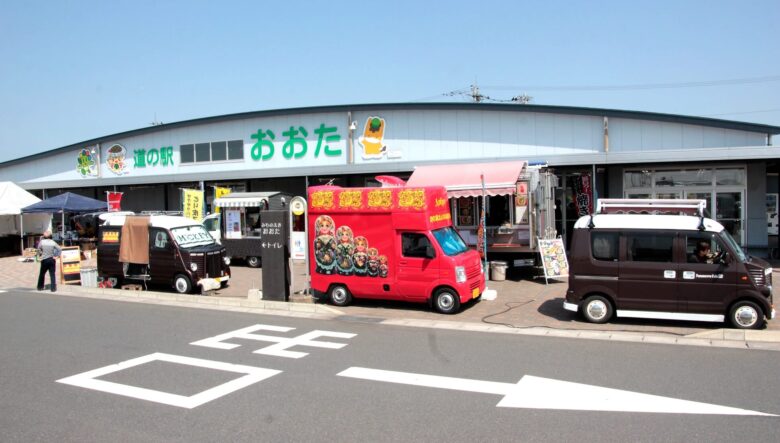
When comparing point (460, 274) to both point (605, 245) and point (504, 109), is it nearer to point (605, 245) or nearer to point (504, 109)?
point (605, 245)

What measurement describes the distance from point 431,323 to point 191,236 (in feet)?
26.4

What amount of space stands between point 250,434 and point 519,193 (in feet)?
39.7

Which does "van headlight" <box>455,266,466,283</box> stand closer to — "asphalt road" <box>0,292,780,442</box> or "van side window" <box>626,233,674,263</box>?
"asphalt road" <box>0,292,780,442</box>

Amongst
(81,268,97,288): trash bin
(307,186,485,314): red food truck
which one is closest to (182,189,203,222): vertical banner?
(81,268,97,288): trash bin

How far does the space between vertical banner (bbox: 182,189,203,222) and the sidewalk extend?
4.97 meters

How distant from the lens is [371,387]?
633 centimetres

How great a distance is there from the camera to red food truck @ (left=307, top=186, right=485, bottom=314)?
1119 cm

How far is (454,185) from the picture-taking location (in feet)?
53.7

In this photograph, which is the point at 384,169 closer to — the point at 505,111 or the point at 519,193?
the point at 505,111

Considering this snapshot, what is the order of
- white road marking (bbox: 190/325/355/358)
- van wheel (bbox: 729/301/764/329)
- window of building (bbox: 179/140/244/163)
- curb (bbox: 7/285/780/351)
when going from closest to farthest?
white road marking (bbox: 190/325/355/358) < curb (bbox: 7/285/780/351) < van wheel (bbox: 729/301/764/329) < window of building (bbox: 179/140/244/163)

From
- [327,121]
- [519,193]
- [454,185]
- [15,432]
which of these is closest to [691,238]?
[519,193]

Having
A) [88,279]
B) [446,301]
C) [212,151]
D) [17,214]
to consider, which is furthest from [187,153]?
[446,301]

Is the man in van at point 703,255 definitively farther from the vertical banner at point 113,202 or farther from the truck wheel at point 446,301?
the vertical banner at point 113,202

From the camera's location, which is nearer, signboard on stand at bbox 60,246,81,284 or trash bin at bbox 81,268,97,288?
trash bin at bbox 81,268,97,288
